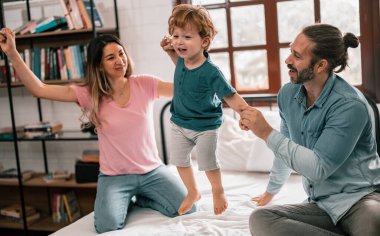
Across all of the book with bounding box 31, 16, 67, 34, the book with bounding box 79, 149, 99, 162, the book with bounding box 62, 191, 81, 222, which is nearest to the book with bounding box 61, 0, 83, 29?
the book with bounding box 31, 16, 67, 34

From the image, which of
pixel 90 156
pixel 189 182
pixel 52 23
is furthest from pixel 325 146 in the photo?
pixel 52 23

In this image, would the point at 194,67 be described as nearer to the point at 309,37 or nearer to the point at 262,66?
the point at 309,37

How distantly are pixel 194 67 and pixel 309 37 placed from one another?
0.43 meters

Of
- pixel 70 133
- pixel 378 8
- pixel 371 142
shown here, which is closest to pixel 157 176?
pixel 371 142

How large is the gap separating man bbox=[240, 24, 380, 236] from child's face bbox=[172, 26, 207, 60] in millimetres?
284

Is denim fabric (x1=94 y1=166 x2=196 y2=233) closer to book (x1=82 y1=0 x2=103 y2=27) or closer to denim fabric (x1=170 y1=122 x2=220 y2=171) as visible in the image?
denim fabric (x1=170 y1=122 x2=220 y2=171)

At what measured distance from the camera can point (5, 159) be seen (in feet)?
14.3

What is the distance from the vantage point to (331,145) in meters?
1.66

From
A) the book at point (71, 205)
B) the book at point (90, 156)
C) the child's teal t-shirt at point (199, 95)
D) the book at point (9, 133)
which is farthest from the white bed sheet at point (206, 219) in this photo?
the book at point (9, 133)

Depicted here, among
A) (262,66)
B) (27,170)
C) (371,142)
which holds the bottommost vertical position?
(27,170)

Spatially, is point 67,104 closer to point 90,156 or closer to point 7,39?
point 90,156

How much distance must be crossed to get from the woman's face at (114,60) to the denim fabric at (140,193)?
57cm

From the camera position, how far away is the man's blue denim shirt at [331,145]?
1669 millimetres

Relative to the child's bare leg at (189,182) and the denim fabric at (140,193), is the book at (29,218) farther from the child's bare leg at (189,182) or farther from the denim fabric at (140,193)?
the child's bare leg at (189,182)
